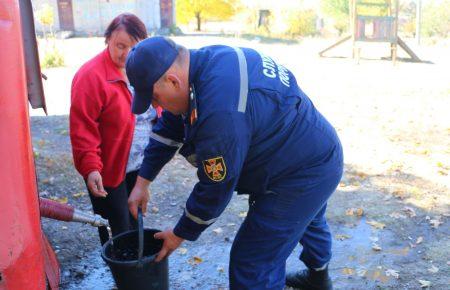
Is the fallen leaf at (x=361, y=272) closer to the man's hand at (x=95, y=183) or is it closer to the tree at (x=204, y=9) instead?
the man's hand at (x=95, y=183)

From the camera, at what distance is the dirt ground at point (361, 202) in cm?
380

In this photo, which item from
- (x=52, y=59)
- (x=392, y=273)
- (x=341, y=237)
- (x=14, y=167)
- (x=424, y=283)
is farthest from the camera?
(x=52, y=59)

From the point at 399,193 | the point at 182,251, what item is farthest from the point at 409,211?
the point at 182,251

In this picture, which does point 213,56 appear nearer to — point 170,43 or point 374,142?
point 170,43

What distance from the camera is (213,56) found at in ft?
7.36

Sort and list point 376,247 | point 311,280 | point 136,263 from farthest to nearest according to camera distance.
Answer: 1. point 376,247
2. point 311,280
3. point 136,263

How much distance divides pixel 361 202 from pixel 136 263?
308cm

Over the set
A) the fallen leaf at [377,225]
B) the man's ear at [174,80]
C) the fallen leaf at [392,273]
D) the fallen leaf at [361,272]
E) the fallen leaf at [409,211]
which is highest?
the man's ear at [174,80]

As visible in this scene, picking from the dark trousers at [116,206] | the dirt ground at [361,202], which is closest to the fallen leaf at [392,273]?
the dirt ground at [361,202]

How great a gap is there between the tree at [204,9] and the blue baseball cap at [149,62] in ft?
103

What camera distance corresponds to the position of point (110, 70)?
302 cm

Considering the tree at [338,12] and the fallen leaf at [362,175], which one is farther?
the tree at [338,12]

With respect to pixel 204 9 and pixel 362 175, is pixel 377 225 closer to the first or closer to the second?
pixel 362 175

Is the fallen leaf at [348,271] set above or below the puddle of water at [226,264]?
below
